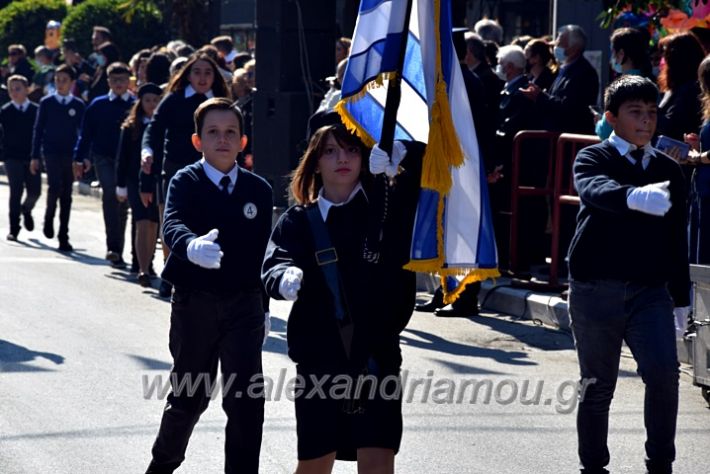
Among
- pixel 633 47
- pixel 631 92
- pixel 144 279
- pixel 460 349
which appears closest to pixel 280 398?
pixel 460 349

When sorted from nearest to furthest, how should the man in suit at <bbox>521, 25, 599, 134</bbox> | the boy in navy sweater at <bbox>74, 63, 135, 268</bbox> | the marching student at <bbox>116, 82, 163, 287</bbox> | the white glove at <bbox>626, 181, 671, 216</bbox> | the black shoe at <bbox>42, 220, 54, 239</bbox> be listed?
the white glove at <bbox>626, 181, 671, 216</bbox> → the man in suit at <bbox>521, 25, 599, 134</bbox> → the marching student at <bbox>116, 82, 163, 287</bbox> → the boy in navy sweater at <bbox>74, 63, 135, 268</bbox> → the black shoe at <bbox>42, 220, 54, 239</bbox>

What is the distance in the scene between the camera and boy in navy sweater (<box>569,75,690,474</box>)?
6141mm

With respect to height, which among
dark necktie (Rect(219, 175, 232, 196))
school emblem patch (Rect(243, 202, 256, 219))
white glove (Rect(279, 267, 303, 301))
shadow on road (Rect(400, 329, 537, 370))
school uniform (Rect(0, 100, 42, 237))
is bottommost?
shadow on road (Rect(400, 329, 537, 370))

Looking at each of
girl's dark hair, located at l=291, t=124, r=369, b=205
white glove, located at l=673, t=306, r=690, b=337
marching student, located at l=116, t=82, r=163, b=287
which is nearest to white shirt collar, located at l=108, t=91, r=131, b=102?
marching student, located at l=116, t=82, r=163, b=287

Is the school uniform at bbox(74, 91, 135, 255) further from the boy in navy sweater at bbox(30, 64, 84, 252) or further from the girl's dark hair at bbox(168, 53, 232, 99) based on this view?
the girl's dark hair at bbox(168, 53, 232, 99)

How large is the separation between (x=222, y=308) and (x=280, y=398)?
2245 mm

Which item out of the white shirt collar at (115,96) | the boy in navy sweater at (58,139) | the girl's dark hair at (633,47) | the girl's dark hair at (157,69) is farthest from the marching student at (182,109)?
the boy in navy sweater at (58,139)

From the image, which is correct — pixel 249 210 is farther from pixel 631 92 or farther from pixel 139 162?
pixel 139 162

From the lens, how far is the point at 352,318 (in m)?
5.33

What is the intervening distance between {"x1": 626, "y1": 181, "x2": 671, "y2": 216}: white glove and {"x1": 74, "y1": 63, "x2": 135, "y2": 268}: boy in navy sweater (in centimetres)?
867

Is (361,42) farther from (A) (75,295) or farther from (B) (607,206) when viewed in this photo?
(A) (75,295)

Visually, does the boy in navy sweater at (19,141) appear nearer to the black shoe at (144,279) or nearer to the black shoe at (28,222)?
the black shoe at (28,222)

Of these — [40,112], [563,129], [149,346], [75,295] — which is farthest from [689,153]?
[40,112]

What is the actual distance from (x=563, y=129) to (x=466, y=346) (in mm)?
2723
